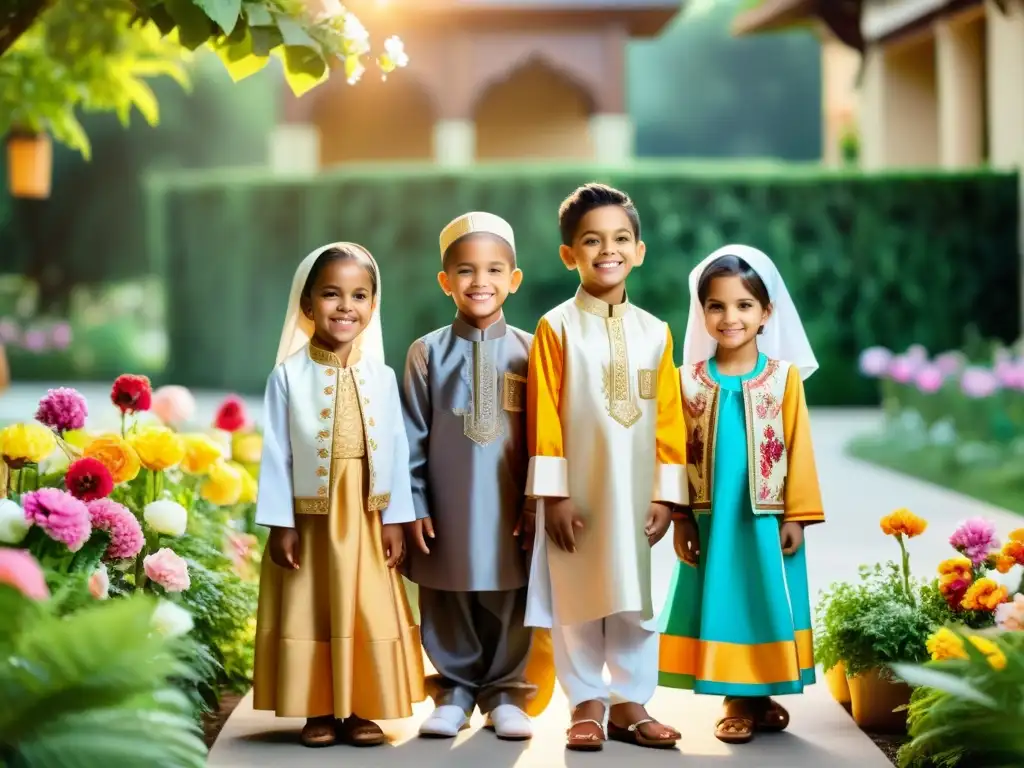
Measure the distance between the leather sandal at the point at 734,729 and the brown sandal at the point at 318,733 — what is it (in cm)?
110

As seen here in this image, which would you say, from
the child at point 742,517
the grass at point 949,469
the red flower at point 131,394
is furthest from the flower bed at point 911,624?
the grass at point 949,469

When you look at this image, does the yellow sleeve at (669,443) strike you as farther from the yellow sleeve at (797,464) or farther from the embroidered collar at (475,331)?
the embroidered collar at (475,331)

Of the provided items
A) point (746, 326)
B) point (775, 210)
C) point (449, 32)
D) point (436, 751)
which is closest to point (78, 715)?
point (436, 751)

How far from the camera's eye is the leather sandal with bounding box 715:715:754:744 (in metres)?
4.25

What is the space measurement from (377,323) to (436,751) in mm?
1241

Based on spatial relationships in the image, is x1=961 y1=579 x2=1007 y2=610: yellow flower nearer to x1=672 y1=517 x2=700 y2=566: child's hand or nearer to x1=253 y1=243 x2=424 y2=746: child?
x1=672 y1=517 x2=700 y2=566: child's hand

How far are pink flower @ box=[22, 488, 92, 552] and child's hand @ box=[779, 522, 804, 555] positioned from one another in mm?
1921

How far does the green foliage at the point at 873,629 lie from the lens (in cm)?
443

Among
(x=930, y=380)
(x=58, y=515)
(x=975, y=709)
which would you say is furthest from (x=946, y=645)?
(x=930, y=380)

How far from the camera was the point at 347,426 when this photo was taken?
4230 millimetres

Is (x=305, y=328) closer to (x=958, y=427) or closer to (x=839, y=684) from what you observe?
(x=839, y=684)

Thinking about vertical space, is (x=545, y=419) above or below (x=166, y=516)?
above

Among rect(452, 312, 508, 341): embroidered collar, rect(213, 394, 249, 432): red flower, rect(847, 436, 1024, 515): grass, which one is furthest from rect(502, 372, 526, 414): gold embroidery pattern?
rect(847, 436, 1024, 515): grass

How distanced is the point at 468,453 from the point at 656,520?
58 cm
